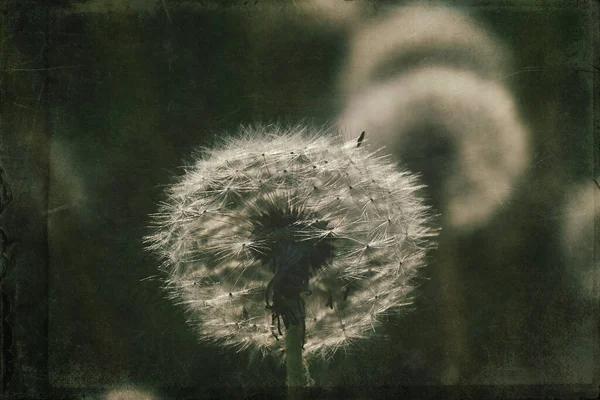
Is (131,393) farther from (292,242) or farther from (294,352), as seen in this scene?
(292,242)

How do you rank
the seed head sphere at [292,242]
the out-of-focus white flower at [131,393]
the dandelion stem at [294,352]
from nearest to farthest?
the seed head sphere at [292,242] → the dandelion stem at [294,352] → the out-of-focus white flower at [131,393]

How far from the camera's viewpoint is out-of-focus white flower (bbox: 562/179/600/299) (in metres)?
3.98

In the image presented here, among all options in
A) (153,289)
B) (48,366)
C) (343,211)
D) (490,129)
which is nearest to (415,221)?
(343,211)

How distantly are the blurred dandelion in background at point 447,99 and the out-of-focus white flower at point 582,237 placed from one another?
1.72 feet

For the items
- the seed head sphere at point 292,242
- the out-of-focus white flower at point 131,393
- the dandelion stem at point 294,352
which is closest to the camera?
the seed head sphere at point 292,242

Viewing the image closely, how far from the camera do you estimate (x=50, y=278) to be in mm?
3945

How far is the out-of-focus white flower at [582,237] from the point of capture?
13.1ft

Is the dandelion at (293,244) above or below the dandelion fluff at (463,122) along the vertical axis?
below

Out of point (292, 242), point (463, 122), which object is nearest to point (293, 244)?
point (292, 242)

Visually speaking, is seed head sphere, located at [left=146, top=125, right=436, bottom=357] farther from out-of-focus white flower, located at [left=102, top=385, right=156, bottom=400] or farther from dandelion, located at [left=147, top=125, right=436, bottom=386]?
out-of-focus white flower, located at [left=102, top=385, right=156, bottom=400]

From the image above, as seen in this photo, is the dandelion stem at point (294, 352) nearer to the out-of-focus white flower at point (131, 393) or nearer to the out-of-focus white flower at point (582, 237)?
the out-of-focus white flower at point (131, 393)

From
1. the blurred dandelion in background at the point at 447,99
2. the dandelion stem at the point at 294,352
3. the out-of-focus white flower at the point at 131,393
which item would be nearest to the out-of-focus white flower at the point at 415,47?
the blurred dandelion in background at the point at 447,99

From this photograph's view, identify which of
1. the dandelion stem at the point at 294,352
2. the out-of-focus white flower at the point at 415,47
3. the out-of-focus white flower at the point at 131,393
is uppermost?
the out-of-focus white flower at the point at 415,47
